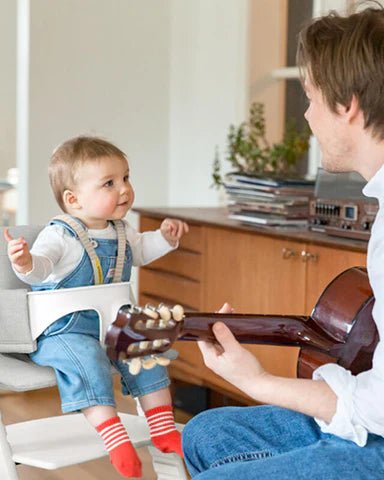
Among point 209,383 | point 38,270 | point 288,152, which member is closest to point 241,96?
point 288,152

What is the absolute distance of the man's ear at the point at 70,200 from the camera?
8.20ft

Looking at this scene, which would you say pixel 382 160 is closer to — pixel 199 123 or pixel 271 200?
pixel 271 200

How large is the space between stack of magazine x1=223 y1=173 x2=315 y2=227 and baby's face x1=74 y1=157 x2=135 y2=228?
2.68 ft

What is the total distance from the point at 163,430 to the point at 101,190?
0.61m

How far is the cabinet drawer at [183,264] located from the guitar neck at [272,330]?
170 centimetres

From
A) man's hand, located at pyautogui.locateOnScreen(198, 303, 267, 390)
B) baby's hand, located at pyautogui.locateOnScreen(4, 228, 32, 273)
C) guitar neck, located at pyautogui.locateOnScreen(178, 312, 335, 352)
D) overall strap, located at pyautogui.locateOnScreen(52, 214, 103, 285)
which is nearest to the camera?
man's hand, located at pyautogui.locateOnScreen(198, 303, 267, 390)

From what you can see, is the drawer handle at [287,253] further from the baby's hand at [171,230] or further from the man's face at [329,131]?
the man's face at [329,131]

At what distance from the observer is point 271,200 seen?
10.6 ft

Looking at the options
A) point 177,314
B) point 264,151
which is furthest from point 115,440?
point 264,151

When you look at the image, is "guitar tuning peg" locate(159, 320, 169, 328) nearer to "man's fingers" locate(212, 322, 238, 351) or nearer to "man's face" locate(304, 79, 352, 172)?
"man's fingers" locate(212, 322, 238, 351)

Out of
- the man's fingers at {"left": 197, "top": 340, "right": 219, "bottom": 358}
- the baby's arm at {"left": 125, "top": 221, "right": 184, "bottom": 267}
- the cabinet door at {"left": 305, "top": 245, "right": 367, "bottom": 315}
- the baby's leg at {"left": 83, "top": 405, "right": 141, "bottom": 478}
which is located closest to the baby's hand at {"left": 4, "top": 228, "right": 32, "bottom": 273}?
the baby's leg at {"left": 83, "top": 405, "right": 141, "bottom": 478}

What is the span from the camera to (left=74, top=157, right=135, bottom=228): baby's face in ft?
8.12

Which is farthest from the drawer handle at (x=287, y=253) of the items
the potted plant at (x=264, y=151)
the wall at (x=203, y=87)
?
A: the wall at (x=203, y=87)

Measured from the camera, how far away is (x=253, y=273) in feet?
10.6
